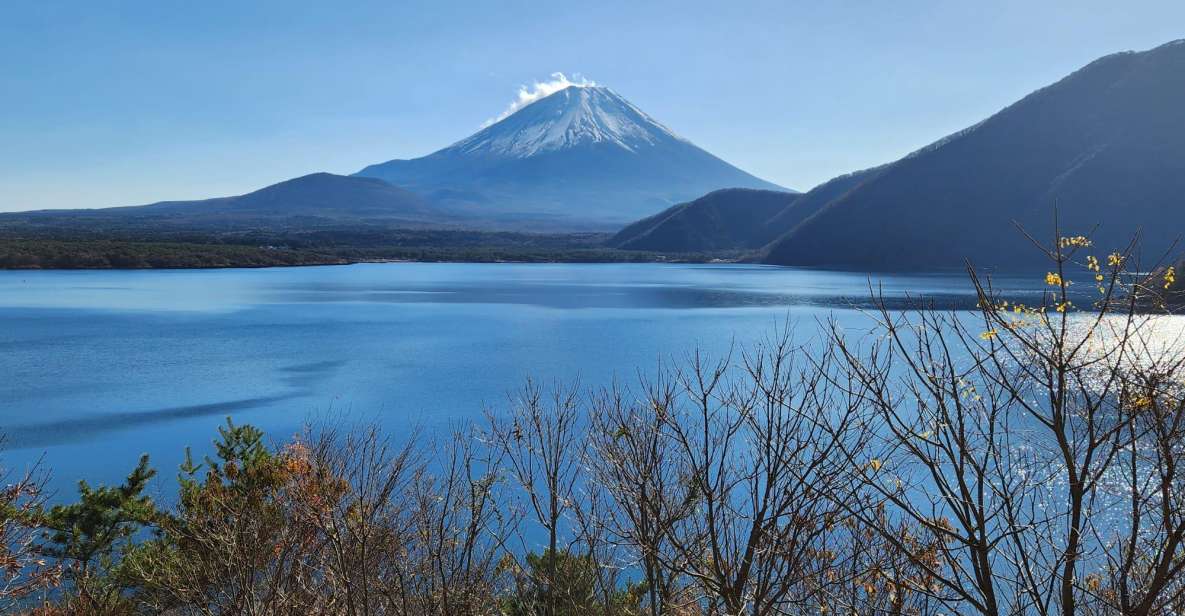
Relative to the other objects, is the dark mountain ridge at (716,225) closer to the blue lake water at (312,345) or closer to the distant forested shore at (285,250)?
the distant forested shore at (285,250)

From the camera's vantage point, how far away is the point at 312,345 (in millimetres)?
31531

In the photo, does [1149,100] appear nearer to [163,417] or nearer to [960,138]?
[960,138]

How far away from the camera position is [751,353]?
25.5 m

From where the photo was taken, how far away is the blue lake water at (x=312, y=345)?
18.8 m

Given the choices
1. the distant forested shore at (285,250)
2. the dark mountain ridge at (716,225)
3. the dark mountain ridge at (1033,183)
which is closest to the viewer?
the distant forested shore at (285,250)

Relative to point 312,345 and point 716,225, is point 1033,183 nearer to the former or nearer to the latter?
point 716,225

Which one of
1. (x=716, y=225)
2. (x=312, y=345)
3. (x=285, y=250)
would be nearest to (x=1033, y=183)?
(x=716, y=225)

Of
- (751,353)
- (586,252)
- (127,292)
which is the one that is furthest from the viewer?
(586,252)

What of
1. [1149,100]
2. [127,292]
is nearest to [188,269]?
[127,292]

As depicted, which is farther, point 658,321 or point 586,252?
point 586,252

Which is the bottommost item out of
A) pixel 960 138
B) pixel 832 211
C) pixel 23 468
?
pixel 23 468

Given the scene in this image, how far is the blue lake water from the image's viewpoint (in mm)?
18781

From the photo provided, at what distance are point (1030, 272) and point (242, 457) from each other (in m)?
75.7

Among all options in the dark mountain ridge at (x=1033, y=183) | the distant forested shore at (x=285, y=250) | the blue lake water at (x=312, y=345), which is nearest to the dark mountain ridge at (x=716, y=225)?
the distant forested shore at (x=285, y=250)
